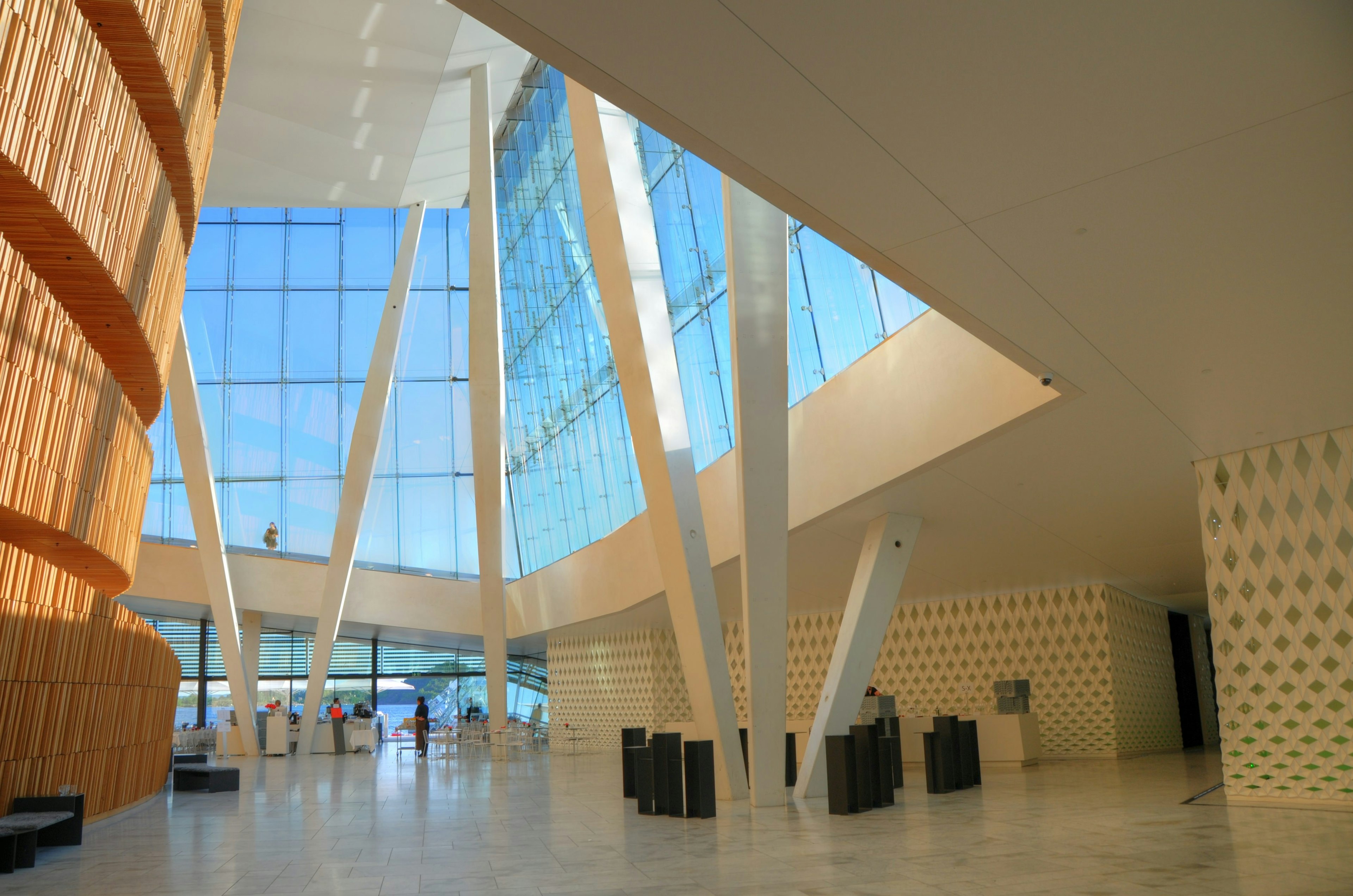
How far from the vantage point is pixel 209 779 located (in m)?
14.4

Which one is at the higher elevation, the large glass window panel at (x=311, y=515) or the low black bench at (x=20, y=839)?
the large glass window panel at (x=311, y=515)

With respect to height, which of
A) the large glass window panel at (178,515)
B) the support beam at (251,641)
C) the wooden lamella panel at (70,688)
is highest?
the large glass window panel at (178,515)

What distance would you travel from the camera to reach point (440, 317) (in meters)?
32.9

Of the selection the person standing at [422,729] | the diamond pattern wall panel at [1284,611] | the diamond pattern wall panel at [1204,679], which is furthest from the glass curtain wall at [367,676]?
the diamond pattern wall panel at [1284,611]

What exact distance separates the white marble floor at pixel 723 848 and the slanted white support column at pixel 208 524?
12356mm

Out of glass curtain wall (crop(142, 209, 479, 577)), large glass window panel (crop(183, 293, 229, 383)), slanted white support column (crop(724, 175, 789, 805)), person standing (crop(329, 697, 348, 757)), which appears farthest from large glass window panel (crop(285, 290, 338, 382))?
slanted white support column (crop(724, 175, 789, 805))

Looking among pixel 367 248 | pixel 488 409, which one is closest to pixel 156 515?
pixel 367 248

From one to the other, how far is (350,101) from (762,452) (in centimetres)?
1472

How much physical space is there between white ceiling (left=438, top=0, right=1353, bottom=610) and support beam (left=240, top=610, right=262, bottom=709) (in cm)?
2511

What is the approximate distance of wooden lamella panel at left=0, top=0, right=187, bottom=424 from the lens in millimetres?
→ 7457

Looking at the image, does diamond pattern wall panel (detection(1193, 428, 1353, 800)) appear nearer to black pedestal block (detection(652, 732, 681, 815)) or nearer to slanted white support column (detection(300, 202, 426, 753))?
black pedestal block (detection(652, 732, 681, 815))

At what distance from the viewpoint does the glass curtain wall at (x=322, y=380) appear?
102 ft

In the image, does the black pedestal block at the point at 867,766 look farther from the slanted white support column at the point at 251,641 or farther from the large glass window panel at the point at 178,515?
the large glass window panel at the point at 178,515

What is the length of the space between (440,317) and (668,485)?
23476 mm
